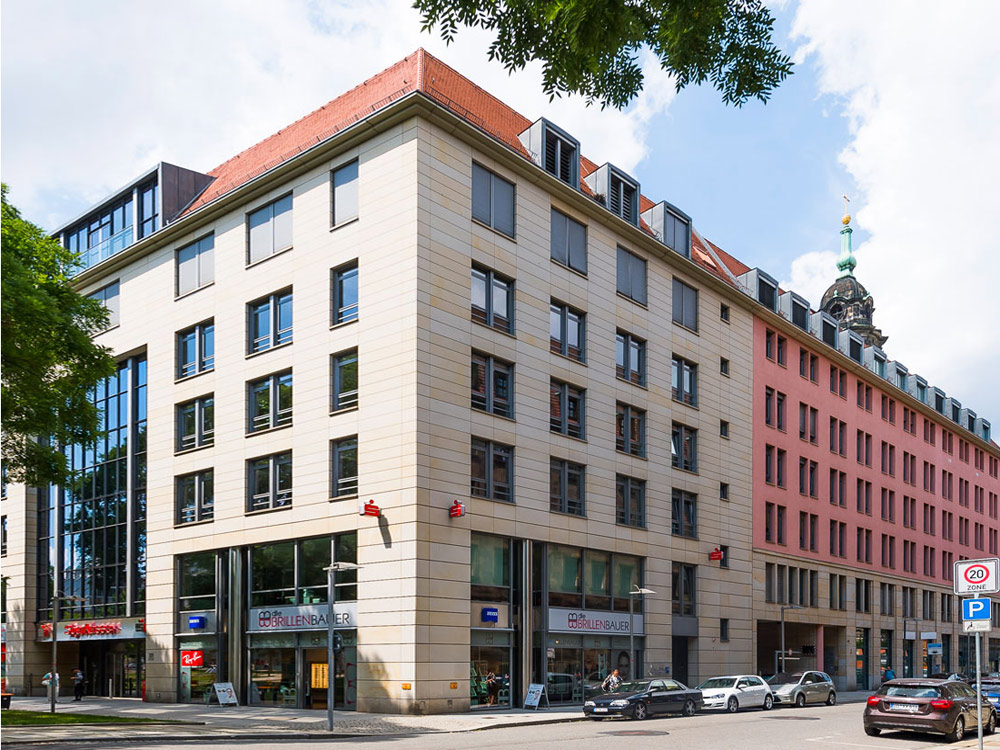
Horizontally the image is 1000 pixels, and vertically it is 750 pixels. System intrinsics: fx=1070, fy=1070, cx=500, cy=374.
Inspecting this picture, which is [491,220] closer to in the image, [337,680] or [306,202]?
[306,202]

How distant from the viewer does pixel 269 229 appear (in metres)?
39.4

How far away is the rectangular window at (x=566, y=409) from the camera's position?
128ft

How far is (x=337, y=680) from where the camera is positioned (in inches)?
1346

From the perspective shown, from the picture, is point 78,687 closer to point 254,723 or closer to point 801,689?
point 254,723

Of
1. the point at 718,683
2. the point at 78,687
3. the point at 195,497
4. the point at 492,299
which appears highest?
the point at 492,299

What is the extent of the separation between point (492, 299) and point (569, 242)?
5.61 m

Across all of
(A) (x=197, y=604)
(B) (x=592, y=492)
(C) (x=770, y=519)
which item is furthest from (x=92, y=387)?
(C) (x=770, y=519)

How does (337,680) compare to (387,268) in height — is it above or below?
below

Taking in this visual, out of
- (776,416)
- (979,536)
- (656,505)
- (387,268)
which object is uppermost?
(387,268)

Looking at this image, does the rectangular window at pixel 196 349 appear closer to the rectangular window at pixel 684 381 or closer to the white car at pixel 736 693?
the rectangular window at pixel 684 381

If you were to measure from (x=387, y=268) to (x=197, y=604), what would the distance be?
50.4 ft

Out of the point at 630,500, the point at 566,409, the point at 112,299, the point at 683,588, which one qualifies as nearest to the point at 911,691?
the point at 566,409

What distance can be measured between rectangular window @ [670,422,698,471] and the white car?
10.6 m

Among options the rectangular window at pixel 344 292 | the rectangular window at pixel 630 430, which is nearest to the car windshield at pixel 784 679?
the rectangular window at pixel 630 430
